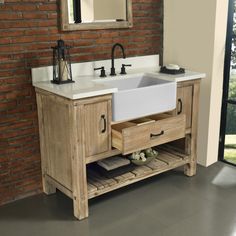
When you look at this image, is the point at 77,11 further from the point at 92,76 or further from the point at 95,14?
the point at 92,76

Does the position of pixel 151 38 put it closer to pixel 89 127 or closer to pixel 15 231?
pixel 89 127

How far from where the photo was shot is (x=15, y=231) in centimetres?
235

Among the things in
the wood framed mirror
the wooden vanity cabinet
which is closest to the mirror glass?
the wood framed mirror

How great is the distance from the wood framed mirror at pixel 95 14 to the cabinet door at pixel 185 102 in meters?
0.72

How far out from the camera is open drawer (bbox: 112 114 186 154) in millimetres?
2395

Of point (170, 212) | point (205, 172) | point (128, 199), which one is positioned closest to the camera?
point (170, 212)

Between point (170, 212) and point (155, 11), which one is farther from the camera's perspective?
point (155, 11)

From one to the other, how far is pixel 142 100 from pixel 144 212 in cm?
79

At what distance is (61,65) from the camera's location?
2.52m

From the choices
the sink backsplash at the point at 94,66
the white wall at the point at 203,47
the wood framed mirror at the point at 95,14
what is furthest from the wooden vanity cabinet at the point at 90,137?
the wood framed mirror at the point at 95,14

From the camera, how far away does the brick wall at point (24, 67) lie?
2.46m

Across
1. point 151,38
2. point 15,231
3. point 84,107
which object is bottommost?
point 15,231

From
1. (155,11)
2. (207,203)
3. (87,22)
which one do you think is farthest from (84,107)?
(155,11)

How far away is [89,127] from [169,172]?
1.12m
